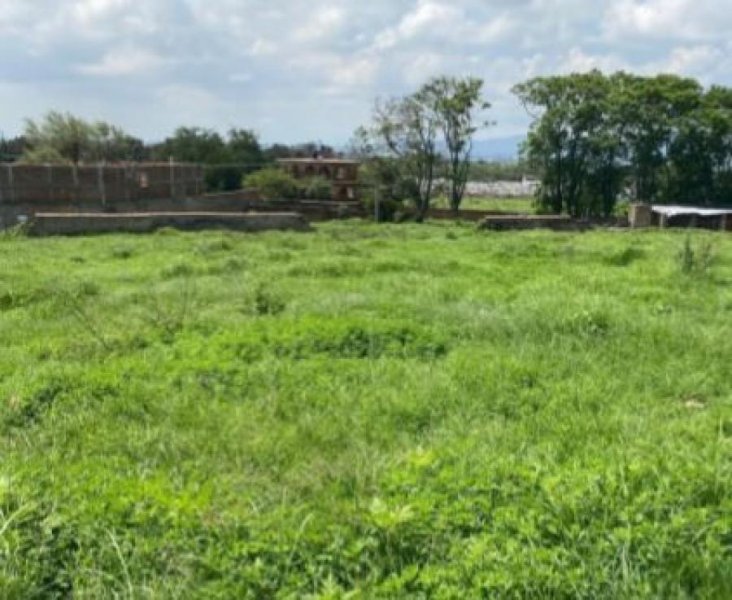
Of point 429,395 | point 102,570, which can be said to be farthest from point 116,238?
point 102,570

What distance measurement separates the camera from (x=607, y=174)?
4028 centimetres

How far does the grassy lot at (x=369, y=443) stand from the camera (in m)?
2.88

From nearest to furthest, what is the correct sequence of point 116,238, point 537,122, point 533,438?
point 533,438 → point 116,238 → point 537,122

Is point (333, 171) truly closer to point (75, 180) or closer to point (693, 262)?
point (75, 180)

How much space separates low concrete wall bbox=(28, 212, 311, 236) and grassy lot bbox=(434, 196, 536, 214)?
2556 cm

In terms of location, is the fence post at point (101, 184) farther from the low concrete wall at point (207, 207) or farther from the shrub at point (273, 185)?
the shrub at point (273, 185)

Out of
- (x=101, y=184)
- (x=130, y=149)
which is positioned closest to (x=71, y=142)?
(x=130, y=149)

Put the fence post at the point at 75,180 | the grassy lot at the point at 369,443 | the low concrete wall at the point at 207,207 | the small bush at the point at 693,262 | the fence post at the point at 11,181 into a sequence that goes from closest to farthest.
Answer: the grassy lot at the point at 369,443
the small bush at the point at 693,262
the fence post at the point at 11,181
the low concrete wall at the point at 207,207
the fence post at the point at 75,180

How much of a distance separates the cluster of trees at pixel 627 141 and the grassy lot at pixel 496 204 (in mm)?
3184

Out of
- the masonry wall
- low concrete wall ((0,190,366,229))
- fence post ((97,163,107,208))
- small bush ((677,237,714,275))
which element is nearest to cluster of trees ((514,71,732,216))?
low concrete wall ((0,190,366,229))

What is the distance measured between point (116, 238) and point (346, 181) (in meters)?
32.2

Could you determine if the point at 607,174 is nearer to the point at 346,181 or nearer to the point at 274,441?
the point at 346,181

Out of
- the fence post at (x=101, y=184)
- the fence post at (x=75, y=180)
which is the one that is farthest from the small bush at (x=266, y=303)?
the fence post at (x=101, y=184)

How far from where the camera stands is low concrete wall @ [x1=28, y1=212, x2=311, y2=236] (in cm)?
1784
